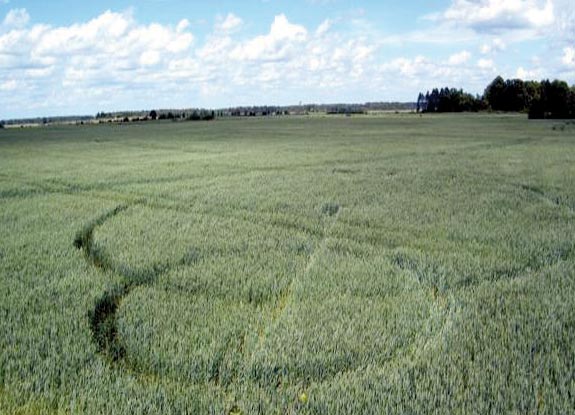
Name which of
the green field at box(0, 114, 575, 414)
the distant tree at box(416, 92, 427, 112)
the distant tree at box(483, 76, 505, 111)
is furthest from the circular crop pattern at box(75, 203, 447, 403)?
the distant tree at box(416, 92, 427, 112)

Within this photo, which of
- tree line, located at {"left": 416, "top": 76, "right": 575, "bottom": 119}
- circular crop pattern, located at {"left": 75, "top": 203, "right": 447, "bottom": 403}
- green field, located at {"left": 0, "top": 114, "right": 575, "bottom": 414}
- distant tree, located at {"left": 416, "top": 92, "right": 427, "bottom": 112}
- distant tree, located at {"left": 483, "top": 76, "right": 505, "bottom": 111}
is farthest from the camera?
Answer: distant tree, located at {"left": 416, "top": 92, "right": 427, "bottom": 112}

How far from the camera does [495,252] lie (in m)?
10.1

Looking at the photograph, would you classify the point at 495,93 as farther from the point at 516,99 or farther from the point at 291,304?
the point at 291,304

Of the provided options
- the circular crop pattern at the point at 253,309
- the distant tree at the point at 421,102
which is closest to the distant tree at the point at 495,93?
the distant tree at the point at 421,102

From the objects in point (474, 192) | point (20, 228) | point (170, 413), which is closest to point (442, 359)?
point (170, 413)

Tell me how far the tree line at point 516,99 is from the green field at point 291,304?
268ft

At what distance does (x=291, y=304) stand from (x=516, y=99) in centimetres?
13746

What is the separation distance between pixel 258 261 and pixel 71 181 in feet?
48.3

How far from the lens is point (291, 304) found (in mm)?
7590

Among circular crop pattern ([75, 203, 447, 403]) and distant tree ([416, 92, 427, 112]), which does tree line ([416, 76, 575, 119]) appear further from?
circular crop pattern ([75, 203, 447, 403])

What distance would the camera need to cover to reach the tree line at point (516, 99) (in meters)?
88.4

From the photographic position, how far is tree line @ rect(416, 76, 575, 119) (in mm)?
88375

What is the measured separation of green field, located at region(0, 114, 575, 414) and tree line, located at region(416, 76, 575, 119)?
268ft

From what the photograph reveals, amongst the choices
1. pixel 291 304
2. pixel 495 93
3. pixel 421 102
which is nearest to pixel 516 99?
pixel 495 93
